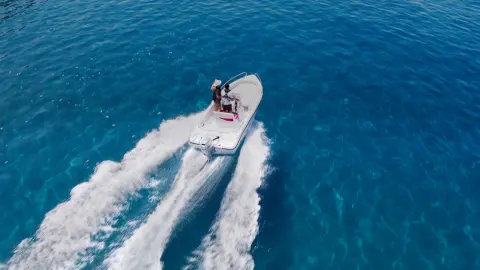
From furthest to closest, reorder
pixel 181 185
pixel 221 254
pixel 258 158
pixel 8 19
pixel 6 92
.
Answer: pixel 8 19, pixel 6 92, pixel 258 158, pixel 181 185, pixel 221 254

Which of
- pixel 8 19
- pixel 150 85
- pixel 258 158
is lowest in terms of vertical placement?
pixel 258 158

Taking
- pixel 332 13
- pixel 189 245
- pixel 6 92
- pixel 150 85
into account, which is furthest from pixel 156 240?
pixel 332 13

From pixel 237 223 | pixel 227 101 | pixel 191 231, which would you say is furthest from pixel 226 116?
pixel 191 231

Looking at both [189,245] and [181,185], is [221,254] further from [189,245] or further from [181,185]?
[181,185]

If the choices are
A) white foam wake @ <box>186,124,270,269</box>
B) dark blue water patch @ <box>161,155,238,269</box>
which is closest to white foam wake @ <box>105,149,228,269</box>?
dark blue water patch @ <box>161,155,238,269</box>

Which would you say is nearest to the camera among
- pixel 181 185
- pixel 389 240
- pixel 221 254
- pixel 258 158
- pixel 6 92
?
pixel 221 254

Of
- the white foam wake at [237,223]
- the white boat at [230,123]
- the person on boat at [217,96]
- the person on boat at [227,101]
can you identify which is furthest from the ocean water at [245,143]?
the person on boat at [227,101]
